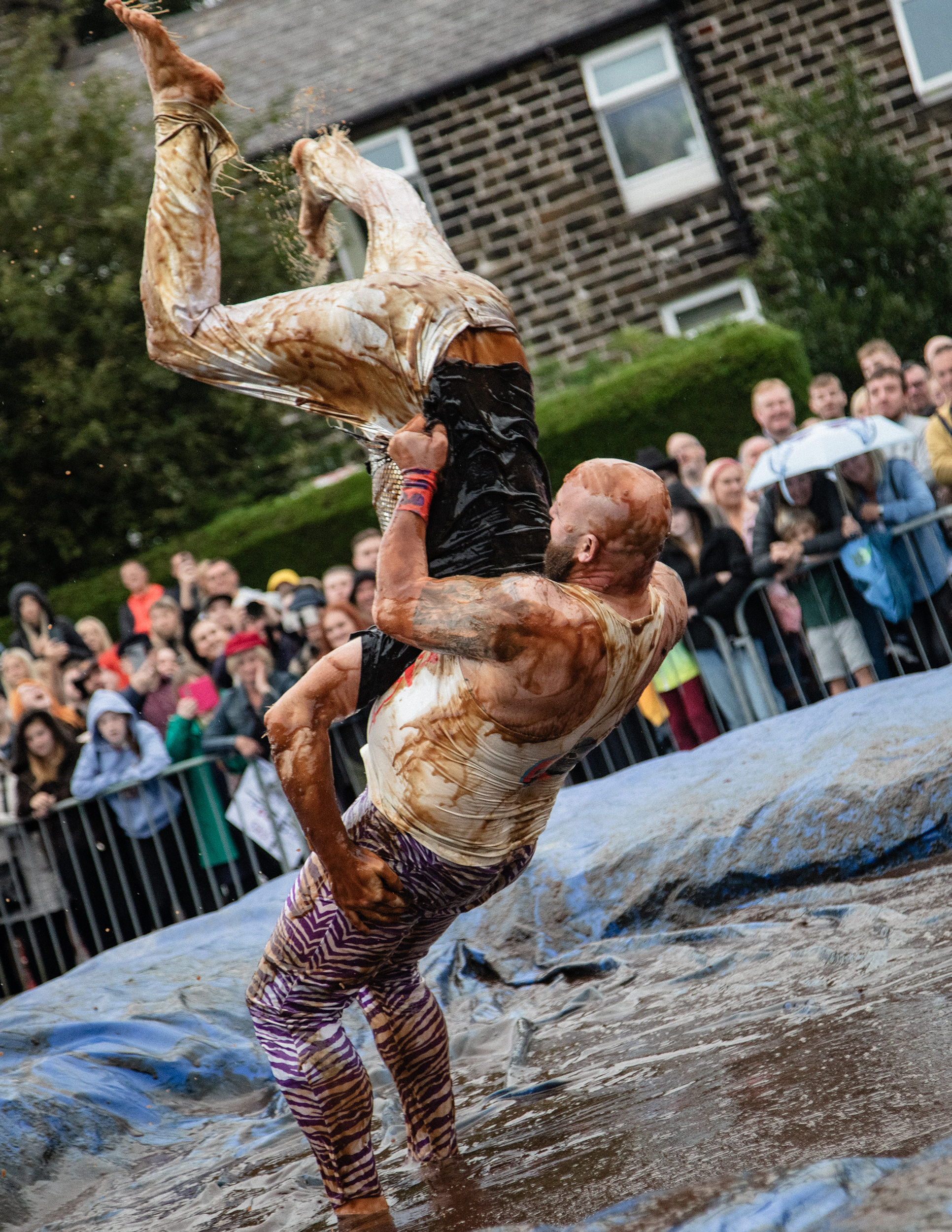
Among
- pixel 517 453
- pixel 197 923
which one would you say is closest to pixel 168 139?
pixel 517 453

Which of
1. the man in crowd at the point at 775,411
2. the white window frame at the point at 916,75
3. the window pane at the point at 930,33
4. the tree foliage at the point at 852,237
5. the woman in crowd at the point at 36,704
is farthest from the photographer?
the window pane at the point at 930,33

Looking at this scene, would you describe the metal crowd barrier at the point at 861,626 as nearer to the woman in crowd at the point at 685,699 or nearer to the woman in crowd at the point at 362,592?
the woman in crowd at the point at 685,699

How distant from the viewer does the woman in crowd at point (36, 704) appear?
7.85 meters

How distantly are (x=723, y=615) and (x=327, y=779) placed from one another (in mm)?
4479

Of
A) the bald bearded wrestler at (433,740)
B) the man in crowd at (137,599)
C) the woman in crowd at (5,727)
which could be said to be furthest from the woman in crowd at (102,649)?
the bald bearded wrestler at (433,740)

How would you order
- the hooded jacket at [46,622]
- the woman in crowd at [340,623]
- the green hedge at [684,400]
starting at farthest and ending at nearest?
1. the green hedge at [684,400]
2. the hooded jacket at [46,622]
3. the woman in crowd at [340,623]

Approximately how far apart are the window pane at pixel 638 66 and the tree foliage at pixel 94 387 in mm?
4803

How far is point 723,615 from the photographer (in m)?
7.21

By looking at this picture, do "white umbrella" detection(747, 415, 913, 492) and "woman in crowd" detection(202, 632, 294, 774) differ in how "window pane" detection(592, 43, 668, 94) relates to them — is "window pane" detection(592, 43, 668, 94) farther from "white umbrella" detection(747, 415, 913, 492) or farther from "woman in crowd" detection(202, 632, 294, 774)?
"woman in crowd" detection(202, 632, 294, 774)

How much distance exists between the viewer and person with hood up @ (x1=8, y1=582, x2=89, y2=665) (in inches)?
Result: 374

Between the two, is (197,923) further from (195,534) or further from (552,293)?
(552,293)

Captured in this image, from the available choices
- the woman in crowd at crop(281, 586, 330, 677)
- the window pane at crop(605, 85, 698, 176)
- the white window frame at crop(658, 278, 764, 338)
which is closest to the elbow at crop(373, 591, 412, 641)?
the woman in crowd at crop(281, 586, 330, 677)

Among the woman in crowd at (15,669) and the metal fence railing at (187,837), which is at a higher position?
the woman in crowd at (15,669)

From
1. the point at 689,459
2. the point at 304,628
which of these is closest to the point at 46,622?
the point at 304,628
